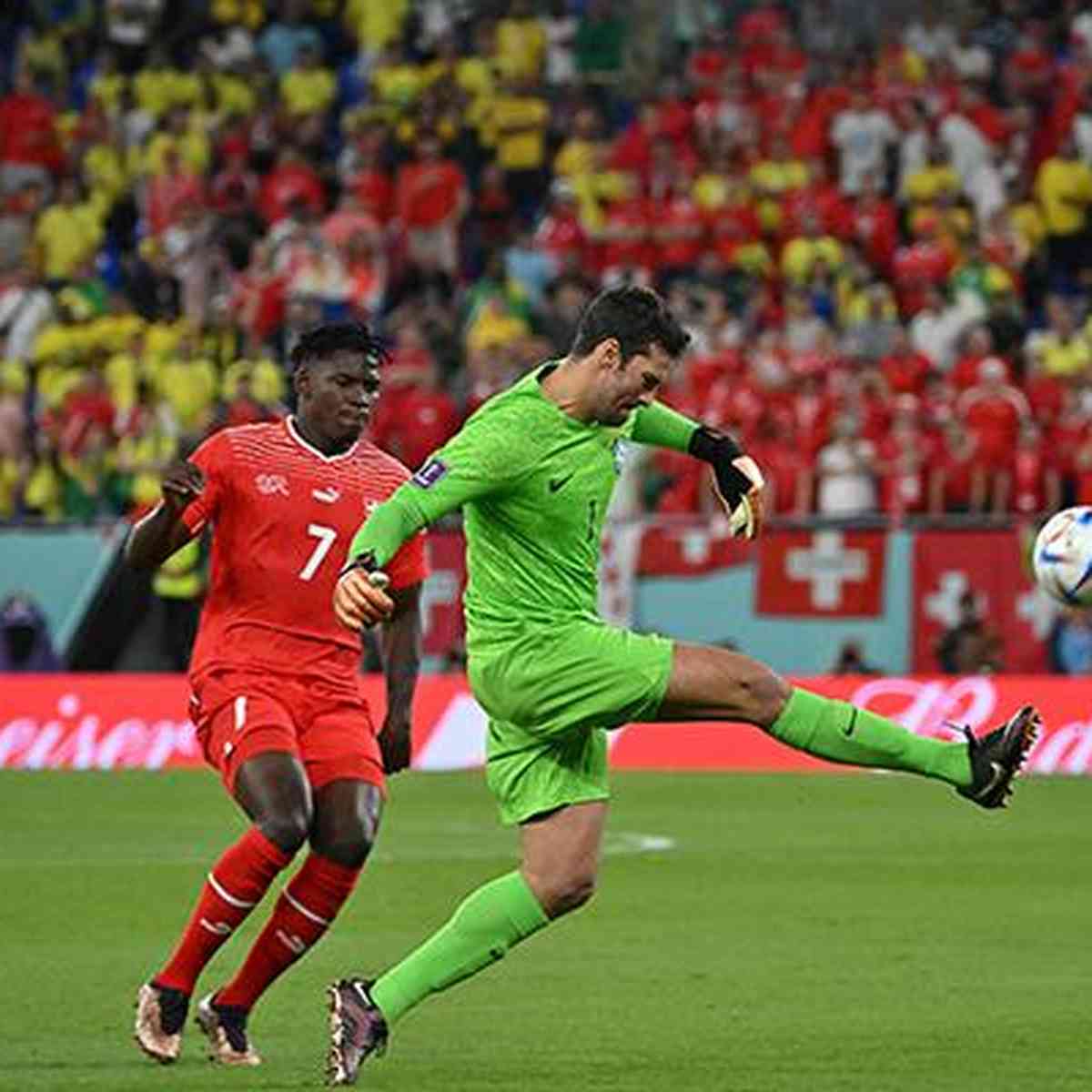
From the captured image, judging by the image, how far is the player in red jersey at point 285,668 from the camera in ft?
32.4

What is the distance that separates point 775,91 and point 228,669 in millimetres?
18837

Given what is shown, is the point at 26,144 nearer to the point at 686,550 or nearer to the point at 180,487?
the point at 686,550

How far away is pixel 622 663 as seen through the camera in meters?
9.30

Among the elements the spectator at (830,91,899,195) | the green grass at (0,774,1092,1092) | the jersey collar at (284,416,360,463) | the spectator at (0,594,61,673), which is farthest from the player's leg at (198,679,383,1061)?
the spectator at (830,91,899,195)

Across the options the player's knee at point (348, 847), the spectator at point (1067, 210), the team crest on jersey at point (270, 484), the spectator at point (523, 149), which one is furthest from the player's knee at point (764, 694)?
the spectator at point (523, 149)

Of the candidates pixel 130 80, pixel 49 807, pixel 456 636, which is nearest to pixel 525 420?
pixel 49 807

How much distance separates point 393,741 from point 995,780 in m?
1.97

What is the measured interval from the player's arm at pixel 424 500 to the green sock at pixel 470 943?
2.91ft

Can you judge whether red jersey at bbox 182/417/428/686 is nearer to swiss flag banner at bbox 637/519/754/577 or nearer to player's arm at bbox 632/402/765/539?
player's arm at bbox 632/402/765/539

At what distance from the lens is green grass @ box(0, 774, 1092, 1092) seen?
9758 millimetres

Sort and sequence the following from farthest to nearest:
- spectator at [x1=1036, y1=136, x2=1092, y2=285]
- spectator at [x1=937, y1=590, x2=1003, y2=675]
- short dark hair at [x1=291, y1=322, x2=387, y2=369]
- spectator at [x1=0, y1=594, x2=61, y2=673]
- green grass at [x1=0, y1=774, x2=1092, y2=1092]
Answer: spectator at [x1=1036, y1=136, x2=1092, y2=285]
spectator at [x1=0, y1=594, x2=61, y2=673]
spectator at [x1=937, y1=590, x2=1003, y2=675]
short dark hair at [x1=291, y1=322, x2=387, y2=369]
green grass at [x1=0, y1=774, x2=1092, y2=1092]

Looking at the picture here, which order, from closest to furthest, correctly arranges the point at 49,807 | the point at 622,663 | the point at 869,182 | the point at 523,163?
the point at 622,663 < the point at 49,807 < the point at 869,182 < the point at 523,163

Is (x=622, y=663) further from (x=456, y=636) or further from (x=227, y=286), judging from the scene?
(x=227, y=286)

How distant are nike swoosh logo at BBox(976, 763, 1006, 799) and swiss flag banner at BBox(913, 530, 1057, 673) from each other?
45.0 feet
